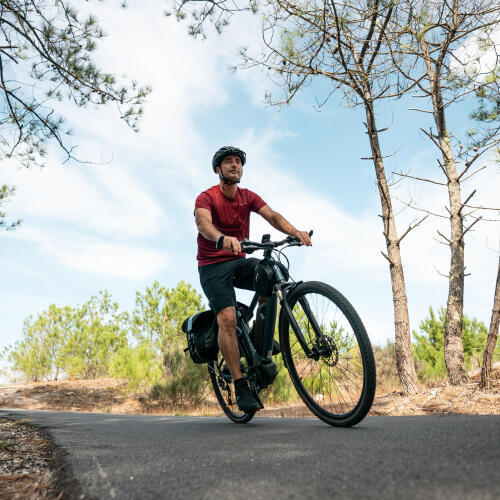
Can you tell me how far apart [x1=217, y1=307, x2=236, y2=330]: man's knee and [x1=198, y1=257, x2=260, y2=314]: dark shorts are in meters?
0.03

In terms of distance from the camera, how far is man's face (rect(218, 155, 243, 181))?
3791 millimetres

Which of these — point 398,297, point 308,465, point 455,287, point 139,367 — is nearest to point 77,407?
point 139,367

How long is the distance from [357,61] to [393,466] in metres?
10.5

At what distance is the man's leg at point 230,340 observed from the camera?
3.57 m

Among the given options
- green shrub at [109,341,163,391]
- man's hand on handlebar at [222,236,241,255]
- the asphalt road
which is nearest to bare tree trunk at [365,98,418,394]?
the asphalt road

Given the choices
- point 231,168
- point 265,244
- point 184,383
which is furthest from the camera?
point 184,383

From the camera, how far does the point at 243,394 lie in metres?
3.52

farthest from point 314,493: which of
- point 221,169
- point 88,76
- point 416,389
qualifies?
point 416,389

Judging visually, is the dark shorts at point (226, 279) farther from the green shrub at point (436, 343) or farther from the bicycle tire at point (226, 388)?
the green shrub at point (436, 343)

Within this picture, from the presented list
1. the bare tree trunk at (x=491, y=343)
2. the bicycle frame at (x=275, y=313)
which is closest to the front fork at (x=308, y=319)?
the bicycle frame at (x=275, y=313)

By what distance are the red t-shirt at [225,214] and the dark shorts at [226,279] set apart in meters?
0.07

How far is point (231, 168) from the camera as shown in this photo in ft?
12.5

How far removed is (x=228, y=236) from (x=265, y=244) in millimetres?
332

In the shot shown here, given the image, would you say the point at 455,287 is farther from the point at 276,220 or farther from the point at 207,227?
the point at 207,227
